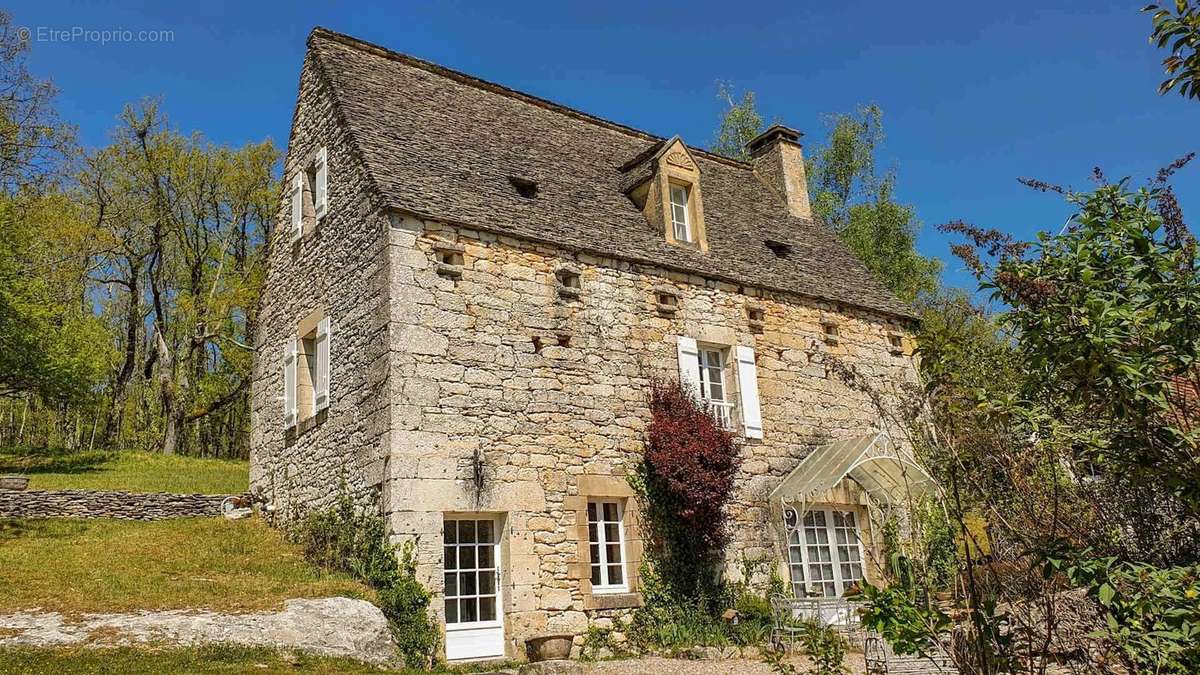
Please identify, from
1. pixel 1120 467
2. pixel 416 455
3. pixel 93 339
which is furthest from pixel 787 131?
pixel 93 339

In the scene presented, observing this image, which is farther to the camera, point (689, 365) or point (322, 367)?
point (689, 365)

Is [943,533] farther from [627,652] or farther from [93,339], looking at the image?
[93,339]

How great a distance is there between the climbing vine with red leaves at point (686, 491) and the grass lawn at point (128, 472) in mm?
10684

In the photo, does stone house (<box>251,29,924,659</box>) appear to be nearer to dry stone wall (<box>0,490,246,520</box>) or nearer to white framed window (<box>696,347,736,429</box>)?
white framed window (<box>696,347,736,429</box>)

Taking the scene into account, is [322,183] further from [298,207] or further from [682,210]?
[682,210]

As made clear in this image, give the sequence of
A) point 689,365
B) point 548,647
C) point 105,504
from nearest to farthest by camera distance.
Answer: point 548,647 < point 689,365 < point 105,504

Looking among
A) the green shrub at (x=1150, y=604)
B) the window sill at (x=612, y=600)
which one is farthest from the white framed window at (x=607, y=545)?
the green shrub at (x=1150, y=604)

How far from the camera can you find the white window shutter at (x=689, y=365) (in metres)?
12.9

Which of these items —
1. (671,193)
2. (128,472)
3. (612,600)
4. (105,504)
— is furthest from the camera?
(128,472)

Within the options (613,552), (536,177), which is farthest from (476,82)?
(613,552)

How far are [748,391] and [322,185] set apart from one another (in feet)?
23.4

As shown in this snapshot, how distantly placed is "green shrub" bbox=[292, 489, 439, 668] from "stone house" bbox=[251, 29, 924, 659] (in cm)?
22

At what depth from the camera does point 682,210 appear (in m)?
14.7

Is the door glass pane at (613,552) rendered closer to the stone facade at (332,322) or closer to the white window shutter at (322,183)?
the stone facade at (332,322)
